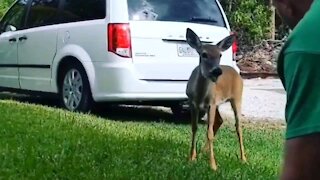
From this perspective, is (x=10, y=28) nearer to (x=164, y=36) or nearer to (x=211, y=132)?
(x=164, y=36)

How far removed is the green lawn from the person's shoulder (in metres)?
3.81

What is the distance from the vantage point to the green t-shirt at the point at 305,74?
1.27 meters

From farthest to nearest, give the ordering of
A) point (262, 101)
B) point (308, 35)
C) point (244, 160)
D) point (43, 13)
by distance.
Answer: point (262, 101)
point (43, 13)
point (244, 160)
point (308, 35)

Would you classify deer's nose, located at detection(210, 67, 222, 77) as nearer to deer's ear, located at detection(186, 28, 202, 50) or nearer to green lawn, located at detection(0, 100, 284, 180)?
deer's ear, located at detection(186, 28, 202, 50)

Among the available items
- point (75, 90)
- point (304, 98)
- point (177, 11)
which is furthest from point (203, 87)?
point (304, 98)

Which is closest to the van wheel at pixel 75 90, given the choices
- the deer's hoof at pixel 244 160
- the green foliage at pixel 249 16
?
the deer's hoof at pixel 244 160

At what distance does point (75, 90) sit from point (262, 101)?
412 centimetres

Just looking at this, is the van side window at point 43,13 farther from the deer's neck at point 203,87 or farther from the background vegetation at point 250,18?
the background vegetation at point 250,18

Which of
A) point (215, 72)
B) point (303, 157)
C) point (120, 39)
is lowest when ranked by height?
point (120, 39)

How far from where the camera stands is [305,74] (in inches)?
50.2

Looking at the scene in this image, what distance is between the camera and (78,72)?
991 centimetres

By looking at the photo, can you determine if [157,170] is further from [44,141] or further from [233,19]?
[233,19]

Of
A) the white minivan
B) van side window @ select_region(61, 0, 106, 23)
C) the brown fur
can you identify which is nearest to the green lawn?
the brown fur

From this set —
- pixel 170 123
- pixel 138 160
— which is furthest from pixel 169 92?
pixel 138 160
